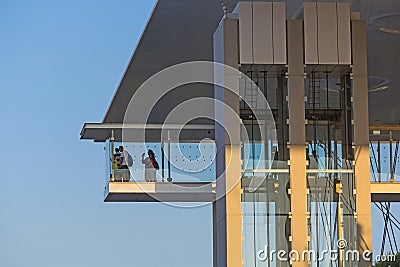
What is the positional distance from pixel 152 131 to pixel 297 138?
8.34 meters

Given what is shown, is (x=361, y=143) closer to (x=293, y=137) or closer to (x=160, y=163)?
(x=293, y=137)

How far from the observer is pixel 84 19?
1479 inches

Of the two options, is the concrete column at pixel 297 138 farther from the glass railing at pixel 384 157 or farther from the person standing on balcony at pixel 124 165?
the person standing on balcony at pixel 124 165


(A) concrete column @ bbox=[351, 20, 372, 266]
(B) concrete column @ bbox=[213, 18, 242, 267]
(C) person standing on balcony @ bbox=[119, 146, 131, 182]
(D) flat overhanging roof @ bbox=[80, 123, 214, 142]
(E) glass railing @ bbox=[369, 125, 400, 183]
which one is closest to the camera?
(B) concrete column @ bbox=[213, 18, 242, 267]

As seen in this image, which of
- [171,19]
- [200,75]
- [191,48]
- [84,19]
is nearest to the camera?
[171,19]

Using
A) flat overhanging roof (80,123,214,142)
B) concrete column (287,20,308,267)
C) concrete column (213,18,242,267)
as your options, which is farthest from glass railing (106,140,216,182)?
concrete column (287,20,308,267)

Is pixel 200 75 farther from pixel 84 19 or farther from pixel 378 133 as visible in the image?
pixel 84 19

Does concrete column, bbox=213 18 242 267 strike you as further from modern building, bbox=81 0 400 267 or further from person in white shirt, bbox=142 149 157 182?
person in white shirt, bbox=142 149 157 182

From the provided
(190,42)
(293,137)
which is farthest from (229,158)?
(190,42)

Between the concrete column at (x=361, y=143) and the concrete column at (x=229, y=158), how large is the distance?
1.33 m

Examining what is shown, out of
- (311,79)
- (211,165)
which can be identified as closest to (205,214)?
(211,165)

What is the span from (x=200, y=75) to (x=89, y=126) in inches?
131

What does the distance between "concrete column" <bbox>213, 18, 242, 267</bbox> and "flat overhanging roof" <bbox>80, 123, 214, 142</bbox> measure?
7235 millimetres

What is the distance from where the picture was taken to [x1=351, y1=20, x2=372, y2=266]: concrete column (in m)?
14.6
